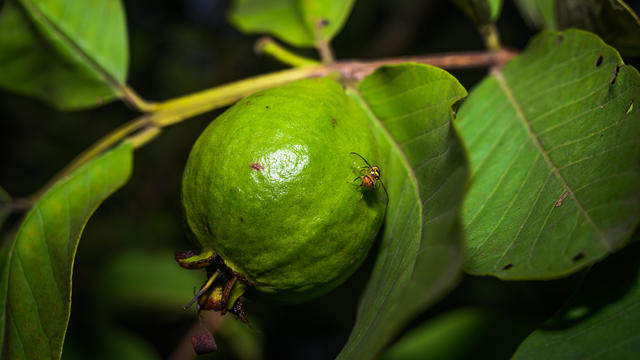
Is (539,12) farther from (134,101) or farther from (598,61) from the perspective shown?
(134,101)

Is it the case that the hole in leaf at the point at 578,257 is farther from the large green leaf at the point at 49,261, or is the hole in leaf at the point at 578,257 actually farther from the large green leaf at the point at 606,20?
the large green leaf at the point at 49,261

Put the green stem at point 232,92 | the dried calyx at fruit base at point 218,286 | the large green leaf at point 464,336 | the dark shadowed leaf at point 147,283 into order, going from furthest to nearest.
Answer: the dark shadowed leaf at point 147,283 < the large green leaf at point 464,336 < the green stem at point 232,92 < the dried calyx at fruit base at point 218,286

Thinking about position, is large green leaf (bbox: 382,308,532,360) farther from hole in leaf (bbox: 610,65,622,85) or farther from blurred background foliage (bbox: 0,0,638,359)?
hole in leaf (bbox: 610,65,622,85)

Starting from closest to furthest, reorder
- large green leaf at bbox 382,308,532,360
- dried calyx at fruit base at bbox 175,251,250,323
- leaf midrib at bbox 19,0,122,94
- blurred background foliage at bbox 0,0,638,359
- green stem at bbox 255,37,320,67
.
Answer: dried calyx at fruit base at bbox 175,251,250,323 → green stem at bbox 255,37,320,67 → leaf midrib at bbox 19,0,122,94 → large green leaf at bbox 382,308,532,360 → blurred background foliage at bbox 0,0,638,359

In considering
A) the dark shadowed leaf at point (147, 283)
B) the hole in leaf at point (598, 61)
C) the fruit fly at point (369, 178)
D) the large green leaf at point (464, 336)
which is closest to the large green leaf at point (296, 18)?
the fruit fly at point (369, 178)

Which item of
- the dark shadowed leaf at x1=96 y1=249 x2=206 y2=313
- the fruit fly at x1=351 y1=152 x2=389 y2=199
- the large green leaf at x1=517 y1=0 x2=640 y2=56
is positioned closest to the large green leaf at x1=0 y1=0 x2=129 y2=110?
the fruit fly at x1=351 y1=152 x2=389 y2=199

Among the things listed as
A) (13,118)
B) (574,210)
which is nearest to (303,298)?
(574,210)
